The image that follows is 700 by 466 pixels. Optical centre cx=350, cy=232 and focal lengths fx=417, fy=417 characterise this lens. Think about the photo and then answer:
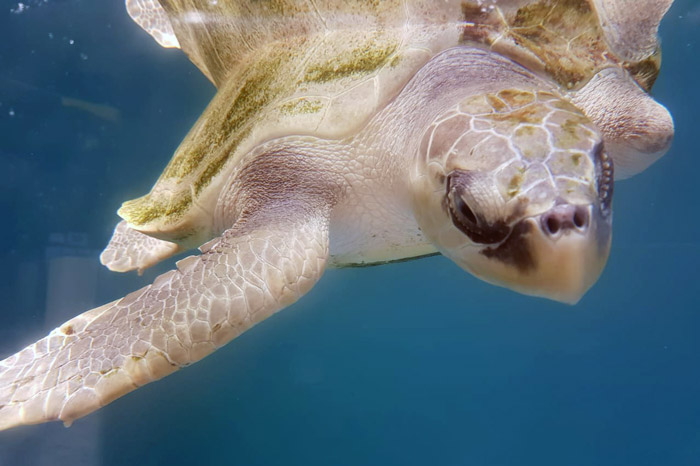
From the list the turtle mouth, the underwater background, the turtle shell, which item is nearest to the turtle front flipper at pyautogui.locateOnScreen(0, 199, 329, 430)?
the turtle shell

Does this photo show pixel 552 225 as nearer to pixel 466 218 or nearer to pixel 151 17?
pixel 466 218

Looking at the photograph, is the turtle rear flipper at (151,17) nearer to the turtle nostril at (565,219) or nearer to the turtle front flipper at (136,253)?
the turtle front flipper at (136,253)

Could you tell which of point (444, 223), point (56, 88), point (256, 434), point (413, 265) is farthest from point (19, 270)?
point (413, 265)

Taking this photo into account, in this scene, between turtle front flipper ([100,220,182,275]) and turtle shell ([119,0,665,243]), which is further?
turtle front flipper ([100,220,182,275])

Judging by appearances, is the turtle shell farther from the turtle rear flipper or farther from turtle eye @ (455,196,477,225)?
the turtle rear flipper

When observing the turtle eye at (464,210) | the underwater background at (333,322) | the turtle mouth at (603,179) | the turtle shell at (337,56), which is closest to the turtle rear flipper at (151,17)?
the underwater background at (333,322)

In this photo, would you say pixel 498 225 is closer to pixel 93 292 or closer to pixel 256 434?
pixel 93 292

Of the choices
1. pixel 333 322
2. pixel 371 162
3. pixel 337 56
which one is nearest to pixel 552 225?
pixel 371 162
